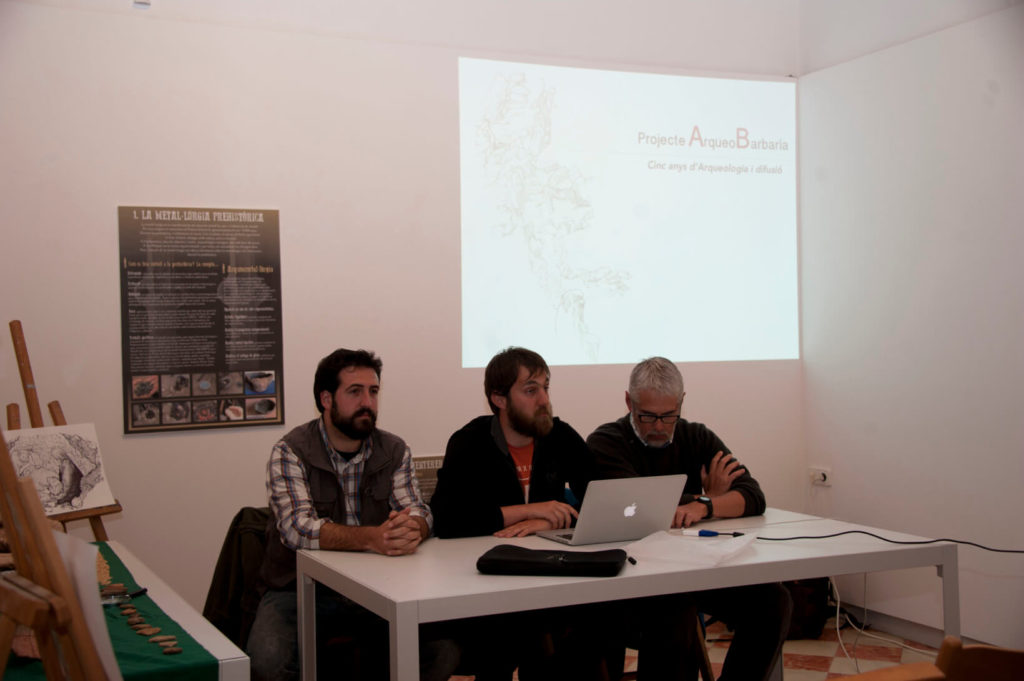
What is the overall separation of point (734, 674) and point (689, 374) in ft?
7.51

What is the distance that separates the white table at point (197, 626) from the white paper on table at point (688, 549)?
1136 mm

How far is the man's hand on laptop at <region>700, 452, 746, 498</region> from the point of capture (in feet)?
10.9

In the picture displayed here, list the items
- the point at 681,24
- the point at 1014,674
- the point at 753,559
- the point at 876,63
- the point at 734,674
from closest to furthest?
1. the point at 1014,674
2. the point at 753,559
3. the point at 734,674
4. the point at 876,63
5. the point at 681,24

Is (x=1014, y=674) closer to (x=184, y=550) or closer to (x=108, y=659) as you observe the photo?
(x=108, y=659)

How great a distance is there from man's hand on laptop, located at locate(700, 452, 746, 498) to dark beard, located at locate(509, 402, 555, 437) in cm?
64

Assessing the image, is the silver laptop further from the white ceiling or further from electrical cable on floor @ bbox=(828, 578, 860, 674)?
the white ceiling

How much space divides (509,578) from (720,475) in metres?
1.27

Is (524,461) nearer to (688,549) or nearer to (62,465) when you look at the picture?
(688,549)

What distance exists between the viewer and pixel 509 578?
7.63ft

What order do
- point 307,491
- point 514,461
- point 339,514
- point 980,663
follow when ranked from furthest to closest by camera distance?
point 514,461
point 339,514
point 307,491
point 980,663

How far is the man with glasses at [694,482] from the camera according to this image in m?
2.92

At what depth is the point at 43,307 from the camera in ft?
12.8

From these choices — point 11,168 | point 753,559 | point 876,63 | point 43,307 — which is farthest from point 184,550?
point 876,63

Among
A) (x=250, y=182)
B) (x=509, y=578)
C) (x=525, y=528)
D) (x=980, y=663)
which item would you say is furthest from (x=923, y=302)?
(x=980, y=663)
